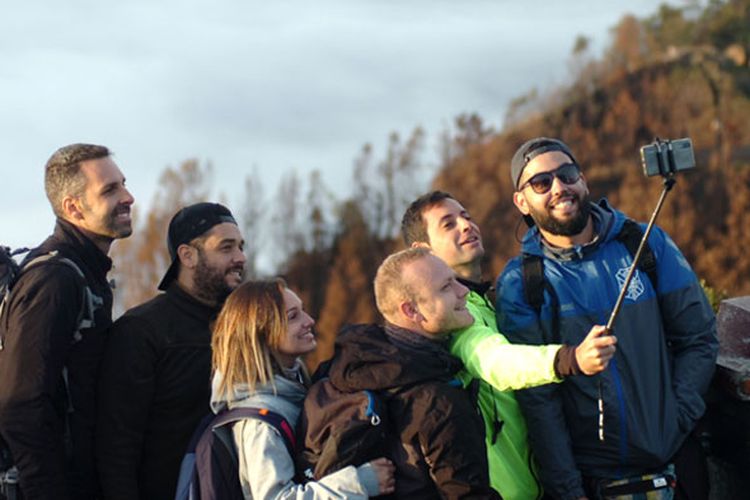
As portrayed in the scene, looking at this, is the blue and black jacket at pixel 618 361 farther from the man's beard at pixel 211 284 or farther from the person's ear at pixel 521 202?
the man's beard at pixel 211 284

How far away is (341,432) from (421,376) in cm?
39

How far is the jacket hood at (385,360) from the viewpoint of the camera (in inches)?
165

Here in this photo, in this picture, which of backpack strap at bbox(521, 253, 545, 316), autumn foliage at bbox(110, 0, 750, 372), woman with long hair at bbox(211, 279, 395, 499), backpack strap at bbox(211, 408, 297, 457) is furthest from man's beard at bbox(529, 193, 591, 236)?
autumn foliage at bbox(110, 0, 750, 372)

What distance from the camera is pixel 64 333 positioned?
188 inches

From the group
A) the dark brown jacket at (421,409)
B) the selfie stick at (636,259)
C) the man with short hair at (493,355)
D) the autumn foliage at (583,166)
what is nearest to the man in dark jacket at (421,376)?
the dark brown jacket at (421,409)

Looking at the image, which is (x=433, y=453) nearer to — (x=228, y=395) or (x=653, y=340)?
(x=228, y=395)

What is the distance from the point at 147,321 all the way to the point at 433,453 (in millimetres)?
1841

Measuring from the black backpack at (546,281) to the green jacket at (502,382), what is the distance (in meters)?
0.24

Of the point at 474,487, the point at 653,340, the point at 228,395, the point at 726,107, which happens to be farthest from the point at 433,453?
the point at 726,107

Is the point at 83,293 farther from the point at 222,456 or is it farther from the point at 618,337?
the point at 618,337

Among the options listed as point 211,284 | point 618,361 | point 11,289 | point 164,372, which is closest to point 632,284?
point 618,361

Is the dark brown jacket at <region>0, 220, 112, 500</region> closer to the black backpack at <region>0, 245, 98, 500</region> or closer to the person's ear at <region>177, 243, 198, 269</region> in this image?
the black backpack at <region>0, 245, 98, 500</region>

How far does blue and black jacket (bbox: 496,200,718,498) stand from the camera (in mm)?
4695

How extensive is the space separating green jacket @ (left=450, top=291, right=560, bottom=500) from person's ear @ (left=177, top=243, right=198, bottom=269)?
151 centimetres
